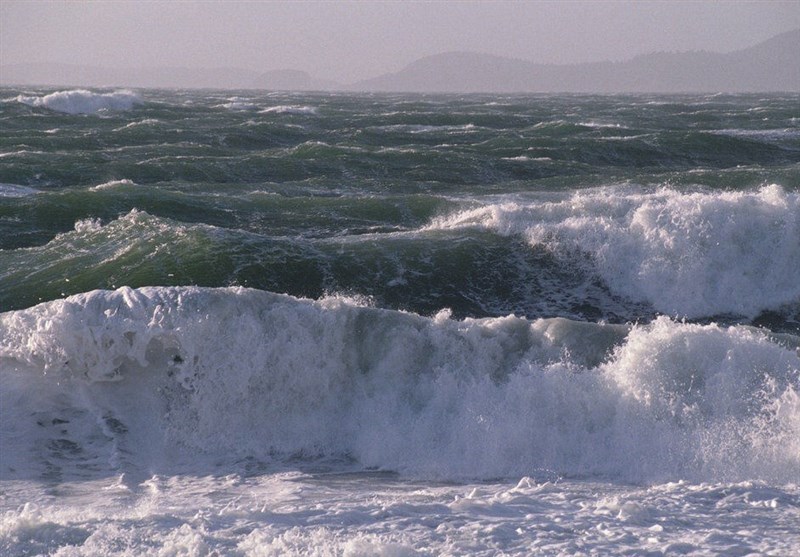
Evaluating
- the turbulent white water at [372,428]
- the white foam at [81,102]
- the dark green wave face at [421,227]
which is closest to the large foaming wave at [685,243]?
the dark green wave face at [421,227]

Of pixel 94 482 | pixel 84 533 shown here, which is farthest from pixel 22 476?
pixel 84 533

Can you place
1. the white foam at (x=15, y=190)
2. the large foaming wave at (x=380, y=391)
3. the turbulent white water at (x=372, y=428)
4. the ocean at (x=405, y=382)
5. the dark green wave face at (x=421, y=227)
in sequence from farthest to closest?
the white foam at (x=15, y=190)
the dark green wave face at (x=421, y=227)
the large foaming wave at (x=380, y=391)
the ocean at (x=405, y=382)
the turbulent white water at (x=372, y=428)

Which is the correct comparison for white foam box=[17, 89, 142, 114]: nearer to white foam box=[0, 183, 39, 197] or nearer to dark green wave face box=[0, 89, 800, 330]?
dark green wave face box=[0, 89, 800, 330]

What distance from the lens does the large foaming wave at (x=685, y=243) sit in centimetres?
1343

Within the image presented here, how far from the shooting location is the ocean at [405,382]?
232 inches

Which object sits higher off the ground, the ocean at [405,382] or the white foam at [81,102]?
the white foam at [81,102]

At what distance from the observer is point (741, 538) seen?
555cm

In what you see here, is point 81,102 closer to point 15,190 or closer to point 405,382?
point 15,190

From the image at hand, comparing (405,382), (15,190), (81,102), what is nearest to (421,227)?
(405,382)

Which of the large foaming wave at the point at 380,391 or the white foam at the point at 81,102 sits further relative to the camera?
the white foam at the point at 81,102

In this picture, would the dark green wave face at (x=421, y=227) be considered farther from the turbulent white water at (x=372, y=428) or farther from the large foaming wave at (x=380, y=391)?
the turbulent white water at (x=372, y=428)

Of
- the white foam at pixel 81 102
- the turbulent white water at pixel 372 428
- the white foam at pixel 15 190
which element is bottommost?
the turbulent white water at pixel 372 428

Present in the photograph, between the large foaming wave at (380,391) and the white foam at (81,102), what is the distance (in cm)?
4052

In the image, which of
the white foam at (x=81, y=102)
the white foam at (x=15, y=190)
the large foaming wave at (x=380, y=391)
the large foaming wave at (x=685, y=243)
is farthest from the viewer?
the white foam at (x=81, y=102)
